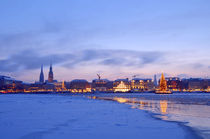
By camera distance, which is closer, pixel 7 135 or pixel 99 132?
pixel 7 135

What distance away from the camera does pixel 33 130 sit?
37.4ft

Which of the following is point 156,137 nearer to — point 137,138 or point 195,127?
point 137,138

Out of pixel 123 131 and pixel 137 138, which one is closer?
pixel 137 138

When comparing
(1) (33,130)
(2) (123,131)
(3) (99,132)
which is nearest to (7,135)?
(1) (33,130)

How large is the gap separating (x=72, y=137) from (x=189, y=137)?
4716 mm

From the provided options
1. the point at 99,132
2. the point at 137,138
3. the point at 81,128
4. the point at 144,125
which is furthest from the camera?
the point at 144,125

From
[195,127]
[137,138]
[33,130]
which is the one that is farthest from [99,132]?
[195,127]

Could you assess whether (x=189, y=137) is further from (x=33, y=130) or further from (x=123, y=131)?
(x=33, y=130)

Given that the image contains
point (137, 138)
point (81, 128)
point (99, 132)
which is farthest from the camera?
point (81, 128)

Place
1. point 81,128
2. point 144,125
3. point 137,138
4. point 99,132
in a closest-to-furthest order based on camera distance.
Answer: point 137,138 → point 99,132 → point 81,128 → point 144,125

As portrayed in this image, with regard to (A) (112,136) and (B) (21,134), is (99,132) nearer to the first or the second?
(A) (112,136)

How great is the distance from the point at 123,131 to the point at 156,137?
1770mm

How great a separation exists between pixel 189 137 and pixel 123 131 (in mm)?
2881

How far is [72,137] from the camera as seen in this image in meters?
9.99
